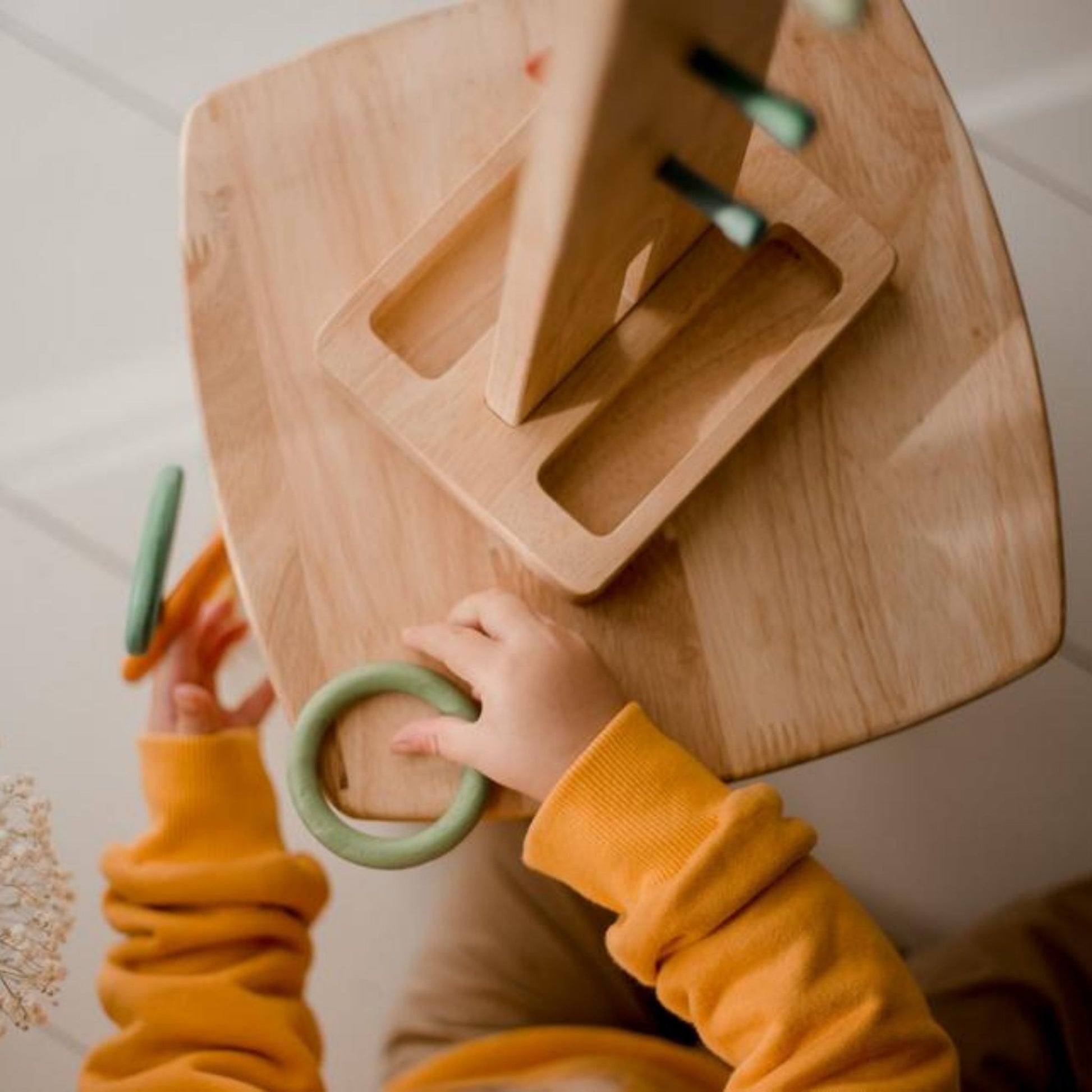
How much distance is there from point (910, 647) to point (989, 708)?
0.45 metres

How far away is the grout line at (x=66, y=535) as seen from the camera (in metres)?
1.00

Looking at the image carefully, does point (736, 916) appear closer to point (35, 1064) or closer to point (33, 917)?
point (33, 917)

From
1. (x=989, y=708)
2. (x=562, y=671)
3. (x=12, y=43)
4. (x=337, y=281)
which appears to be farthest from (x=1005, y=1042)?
(x=12, y=43)

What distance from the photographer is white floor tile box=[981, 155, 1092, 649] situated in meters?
0.98

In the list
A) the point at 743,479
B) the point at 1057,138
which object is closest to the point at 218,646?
the point at 743,479

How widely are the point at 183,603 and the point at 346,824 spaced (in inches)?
9.2

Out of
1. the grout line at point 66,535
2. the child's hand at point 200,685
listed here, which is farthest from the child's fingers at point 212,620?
the grout line at point 66,535

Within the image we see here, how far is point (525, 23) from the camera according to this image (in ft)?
1.99

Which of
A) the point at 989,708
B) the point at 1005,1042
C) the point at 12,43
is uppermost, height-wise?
the point at 12,43

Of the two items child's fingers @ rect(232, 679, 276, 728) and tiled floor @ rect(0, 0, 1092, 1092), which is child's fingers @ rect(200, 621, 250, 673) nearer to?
child's fingers @ rect(232, 679, 276, 728)

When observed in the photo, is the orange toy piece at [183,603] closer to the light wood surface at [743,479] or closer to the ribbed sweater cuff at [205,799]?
the ribbed sweater cuff at [205,799]

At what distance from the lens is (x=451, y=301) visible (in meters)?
0.58

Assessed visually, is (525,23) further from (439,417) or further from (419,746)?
(419,746)

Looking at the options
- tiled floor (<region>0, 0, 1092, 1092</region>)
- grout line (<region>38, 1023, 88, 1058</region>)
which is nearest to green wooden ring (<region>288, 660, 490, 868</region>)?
tiled floor (<region>0, 0, 1092, 1092</region>)
